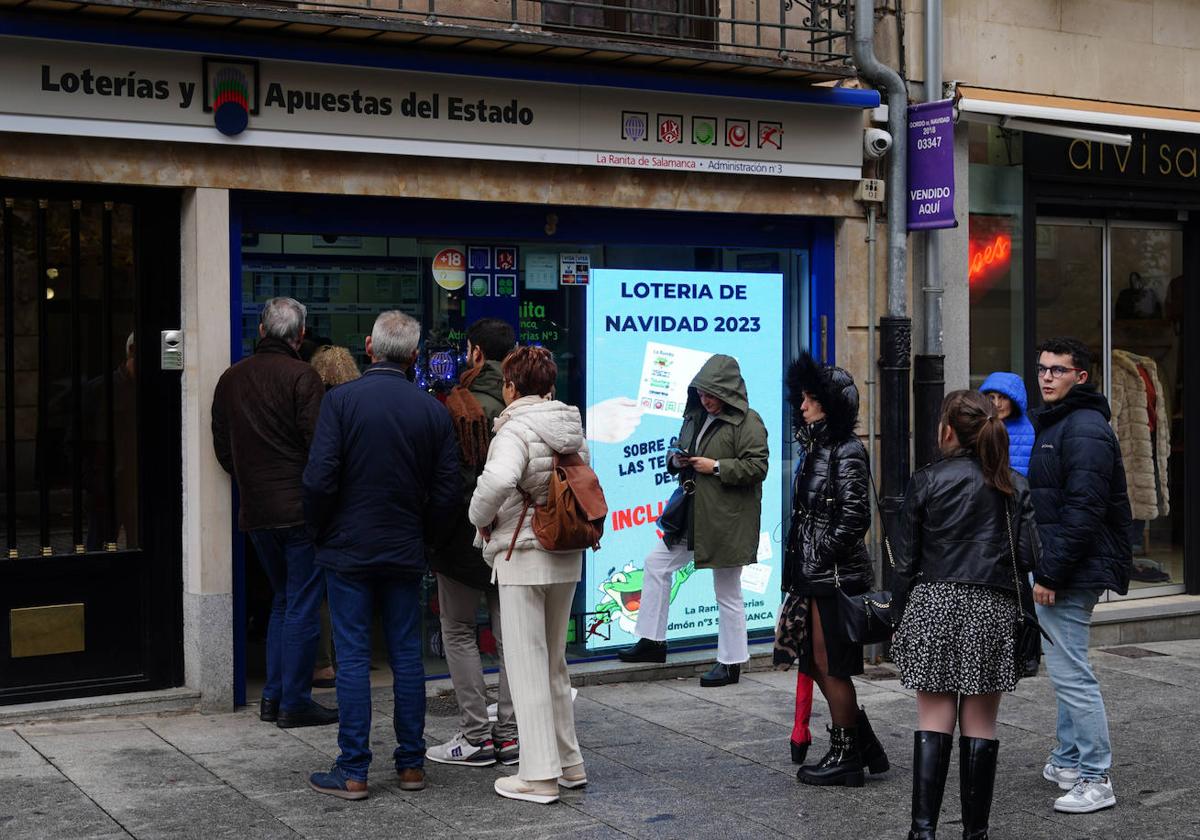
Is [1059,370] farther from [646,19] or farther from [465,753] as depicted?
[646,19]

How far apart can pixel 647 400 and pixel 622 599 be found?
1.18 meters

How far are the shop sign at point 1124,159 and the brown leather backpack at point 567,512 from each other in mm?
5406

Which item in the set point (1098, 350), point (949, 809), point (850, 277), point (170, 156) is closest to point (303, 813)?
point (949, 809)

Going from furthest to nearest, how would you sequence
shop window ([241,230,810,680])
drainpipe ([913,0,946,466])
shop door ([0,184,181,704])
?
1. drainpipe ([913,0,946,466])
2. shop window ([241,230,810,680])
3. shop door ([0,184,181,704])

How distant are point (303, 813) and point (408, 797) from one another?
47 centimetres

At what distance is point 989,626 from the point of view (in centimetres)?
593

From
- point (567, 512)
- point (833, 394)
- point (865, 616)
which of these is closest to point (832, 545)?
point (865, 616)

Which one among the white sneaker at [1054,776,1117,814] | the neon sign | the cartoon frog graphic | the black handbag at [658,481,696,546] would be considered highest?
the neon sign

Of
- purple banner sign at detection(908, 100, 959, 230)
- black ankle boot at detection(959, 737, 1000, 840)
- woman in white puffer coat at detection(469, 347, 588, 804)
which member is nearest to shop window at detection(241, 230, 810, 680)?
purple banner sign at detection(908, 100, 959, 230)

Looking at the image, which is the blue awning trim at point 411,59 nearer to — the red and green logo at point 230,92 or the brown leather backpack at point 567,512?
the red and green logo at point 230,92

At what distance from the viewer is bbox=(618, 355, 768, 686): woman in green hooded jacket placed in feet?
28.9

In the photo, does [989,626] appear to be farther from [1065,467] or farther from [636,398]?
[636,398]

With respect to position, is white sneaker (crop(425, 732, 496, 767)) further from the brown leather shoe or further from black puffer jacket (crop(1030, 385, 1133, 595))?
black puffer jacket (crop(1030, 385, 1133, 595))

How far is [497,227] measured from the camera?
8.93 meters
